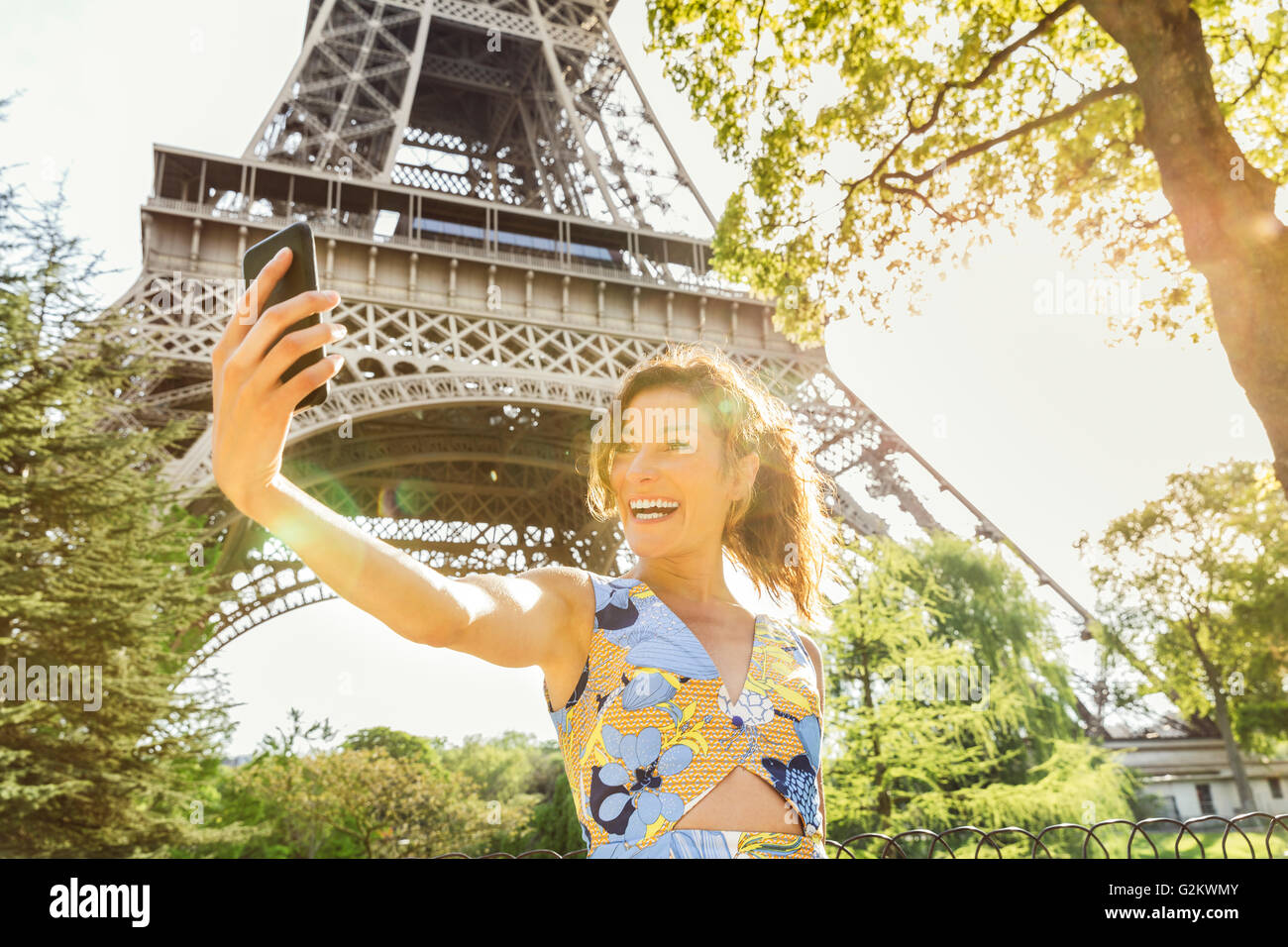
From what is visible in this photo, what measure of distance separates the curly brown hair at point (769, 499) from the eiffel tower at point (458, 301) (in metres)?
13.1

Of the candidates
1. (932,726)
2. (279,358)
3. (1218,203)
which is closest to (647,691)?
(279,358)

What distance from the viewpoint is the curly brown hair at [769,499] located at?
2.10m

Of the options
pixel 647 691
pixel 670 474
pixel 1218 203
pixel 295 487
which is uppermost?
pixel 1218 203

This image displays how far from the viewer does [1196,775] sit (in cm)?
2405

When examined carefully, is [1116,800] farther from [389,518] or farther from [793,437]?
[389,518]

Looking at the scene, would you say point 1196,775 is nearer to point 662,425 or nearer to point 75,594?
point 75,594

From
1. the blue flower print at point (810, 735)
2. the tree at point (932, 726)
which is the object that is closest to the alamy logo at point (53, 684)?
the tree at point (932, 726)

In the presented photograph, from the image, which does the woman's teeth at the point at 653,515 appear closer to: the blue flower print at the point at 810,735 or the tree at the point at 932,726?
the blue flower print at the point at 810,735

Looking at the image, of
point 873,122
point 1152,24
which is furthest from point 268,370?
point 873,122

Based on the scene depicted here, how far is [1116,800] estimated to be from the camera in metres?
13.5

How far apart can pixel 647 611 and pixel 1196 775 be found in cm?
2806
